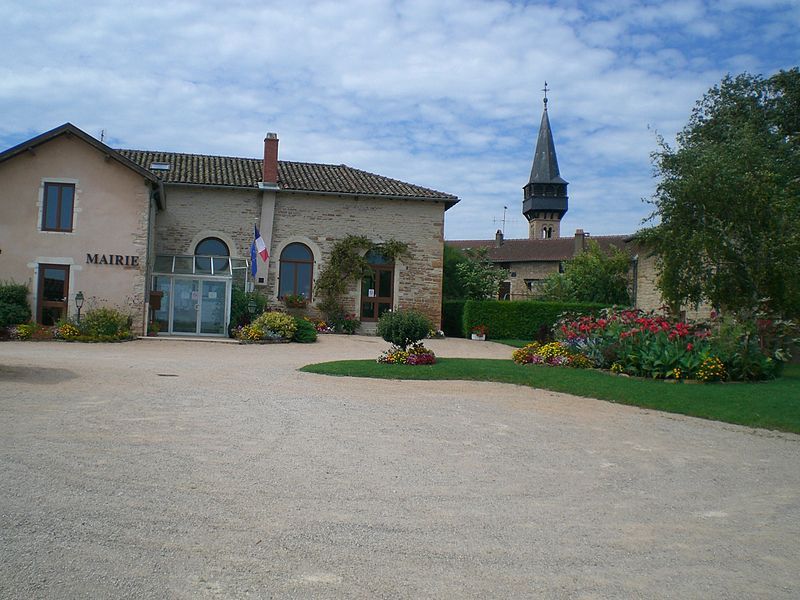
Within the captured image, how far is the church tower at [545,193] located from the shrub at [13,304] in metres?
60.7

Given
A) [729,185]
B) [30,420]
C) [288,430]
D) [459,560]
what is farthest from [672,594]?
[729,185]

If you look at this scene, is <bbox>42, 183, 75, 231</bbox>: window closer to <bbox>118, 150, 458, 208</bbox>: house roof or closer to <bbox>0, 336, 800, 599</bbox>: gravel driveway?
<bbox>118, 150, 458, 208</bbox>: house roof

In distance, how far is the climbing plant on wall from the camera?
27.1 metres

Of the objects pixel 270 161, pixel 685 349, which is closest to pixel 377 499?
pixel 685 349

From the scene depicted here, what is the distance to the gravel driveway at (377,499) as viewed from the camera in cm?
430

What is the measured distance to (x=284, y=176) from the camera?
2831 cm

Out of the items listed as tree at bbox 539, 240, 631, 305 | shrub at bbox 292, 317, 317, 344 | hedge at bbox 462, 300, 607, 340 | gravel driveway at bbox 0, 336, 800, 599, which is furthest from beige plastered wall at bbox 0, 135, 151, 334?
tree at bbox 539, 240, 631, 305

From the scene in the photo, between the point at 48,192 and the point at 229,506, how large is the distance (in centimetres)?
1991

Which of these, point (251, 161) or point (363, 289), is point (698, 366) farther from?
point (251, 161)

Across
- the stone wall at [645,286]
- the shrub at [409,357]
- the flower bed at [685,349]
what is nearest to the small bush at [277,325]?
the shrub at [409,357]

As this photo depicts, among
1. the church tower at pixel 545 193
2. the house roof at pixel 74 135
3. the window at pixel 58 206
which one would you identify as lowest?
the window at pixel 58 206

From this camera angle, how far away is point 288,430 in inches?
339

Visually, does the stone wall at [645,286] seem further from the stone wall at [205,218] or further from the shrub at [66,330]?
the shrub at [66,330]

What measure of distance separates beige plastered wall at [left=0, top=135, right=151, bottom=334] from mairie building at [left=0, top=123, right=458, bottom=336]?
3 cm
